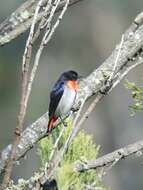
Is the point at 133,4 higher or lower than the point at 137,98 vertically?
higher

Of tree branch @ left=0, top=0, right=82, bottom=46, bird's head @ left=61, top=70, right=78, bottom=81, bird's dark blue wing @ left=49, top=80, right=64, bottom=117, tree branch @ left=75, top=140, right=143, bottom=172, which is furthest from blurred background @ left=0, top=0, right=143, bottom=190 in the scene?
tree branch @ left=75, top=140, right=143, bottom=172

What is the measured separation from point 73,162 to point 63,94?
224 cm

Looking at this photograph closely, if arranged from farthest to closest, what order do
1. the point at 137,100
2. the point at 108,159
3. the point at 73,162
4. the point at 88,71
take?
the point at 88,71
the point at 137,100
the point at 73,162
the point at 108,159

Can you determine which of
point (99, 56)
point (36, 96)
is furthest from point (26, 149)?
point (99, 56)

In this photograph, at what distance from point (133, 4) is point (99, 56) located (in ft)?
7.07

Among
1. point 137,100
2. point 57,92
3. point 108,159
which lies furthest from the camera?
point 57,92

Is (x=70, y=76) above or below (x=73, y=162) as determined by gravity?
above

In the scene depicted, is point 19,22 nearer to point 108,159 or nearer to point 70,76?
point 108,159

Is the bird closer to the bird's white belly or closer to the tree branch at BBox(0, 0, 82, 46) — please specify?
the bird's white belly

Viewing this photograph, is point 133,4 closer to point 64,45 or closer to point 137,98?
point 64,45

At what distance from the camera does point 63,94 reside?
A: 534 centimetres

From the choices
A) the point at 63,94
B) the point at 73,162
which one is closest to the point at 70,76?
the point at 63,94

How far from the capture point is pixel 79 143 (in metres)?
3.33

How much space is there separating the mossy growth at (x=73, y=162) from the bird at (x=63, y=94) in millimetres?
1054
